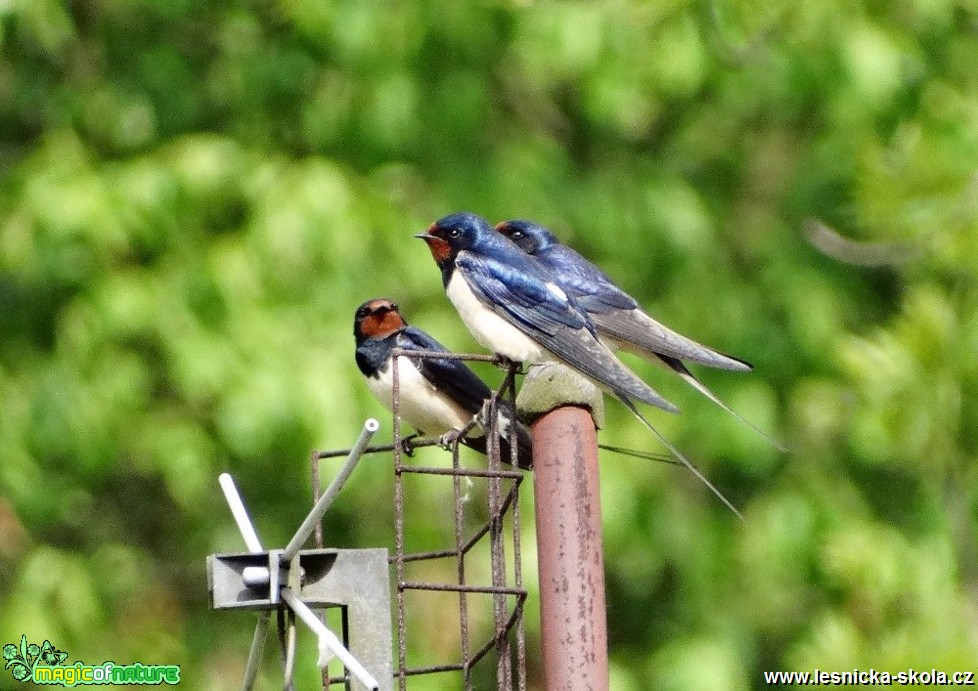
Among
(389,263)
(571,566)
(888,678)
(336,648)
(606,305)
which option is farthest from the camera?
(389,263)

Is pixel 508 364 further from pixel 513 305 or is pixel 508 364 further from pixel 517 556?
pixel 517 556

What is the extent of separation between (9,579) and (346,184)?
1581 mm

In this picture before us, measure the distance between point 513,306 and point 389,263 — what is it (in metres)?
1.94

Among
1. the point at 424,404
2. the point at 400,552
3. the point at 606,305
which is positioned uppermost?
the point at 606,305

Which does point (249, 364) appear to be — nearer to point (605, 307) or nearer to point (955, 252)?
point (605, 307)

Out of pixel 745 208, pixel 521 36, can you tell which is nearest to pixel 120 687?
pixel 521 36

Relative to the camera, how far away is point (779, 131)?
6.20m

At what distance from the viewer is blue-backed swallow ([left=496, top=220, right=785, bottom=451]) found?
11.9ft

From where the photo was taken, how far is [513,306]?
3186 mm

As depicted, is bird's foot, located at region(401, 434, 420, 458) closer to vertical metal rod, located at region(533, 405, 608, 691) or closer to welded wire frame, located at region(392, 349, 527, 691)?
welded wire frame, located at region(392, 349, 527, 691)

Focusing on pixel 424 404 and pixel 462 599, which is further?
pixel 424 404

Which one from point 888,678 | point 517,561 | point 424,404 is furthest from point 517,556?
point 424,404

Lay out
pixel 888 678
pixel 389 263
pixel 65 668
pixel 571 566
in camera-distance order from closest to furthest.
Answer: pixel 571 566
pixel 888 678
pixel 65 668
pixel 389 263

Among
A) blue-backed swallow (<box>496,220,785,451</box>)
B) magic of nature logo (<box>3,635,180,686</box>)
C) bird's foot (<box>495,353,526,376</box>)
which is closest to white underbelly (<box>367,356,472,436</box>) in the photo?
bird's foot (<box>495,353,526,376</box>)
